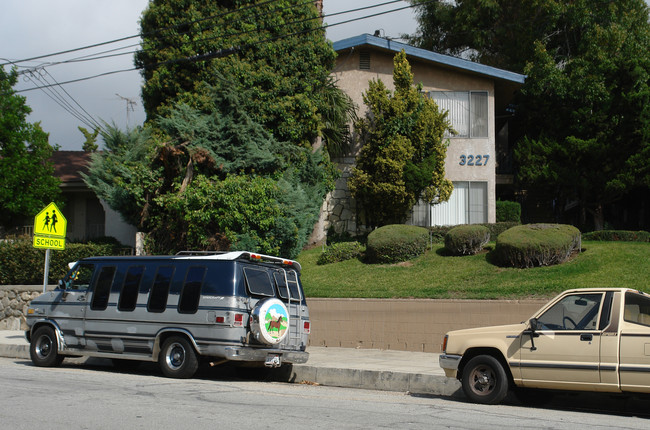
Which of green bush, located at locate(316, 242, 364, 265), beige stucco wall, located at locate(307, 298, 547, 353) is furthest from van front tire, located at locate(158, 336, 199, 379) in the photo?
green bush, located at locate(316, 242, 364, 265)


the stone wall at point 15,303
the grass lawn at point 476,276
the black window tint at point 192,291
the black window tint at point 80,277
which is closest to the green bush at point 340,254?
the grass lawn at point 476,276

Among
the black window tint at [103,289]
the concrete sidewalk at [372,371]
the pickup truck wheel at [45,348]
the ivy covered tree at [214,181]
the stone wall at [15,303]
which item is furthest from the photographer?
the stone wall at [15,303]

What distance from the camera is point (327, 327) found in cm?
1655

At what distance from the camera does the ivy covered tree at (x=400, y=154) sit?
22.0m

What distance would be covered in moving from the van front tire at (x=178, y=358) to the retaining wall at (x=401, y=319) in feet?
19.2

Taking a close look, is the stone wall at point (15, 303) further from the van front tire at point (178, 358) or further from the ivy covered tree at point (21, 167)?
the van front tire at point (178, 358)

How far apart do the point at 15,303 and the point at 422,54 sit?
1617 cm

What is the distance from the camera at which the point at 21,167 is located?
24.0 metres

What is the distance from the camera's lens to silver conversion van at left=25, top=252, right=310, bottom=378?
10.9m

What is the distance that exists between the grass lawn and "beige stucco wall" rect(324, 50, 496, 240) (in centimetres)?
457

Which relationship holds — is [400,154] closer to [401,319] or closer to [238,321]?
[401,319]

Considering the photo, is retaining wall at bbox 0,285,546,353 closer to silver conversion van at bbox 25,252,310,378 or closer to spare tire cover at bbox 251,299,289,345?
silver conversion van at bbox 25,252,310,378

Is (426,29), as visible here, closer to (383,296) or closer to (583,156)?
(583,156)

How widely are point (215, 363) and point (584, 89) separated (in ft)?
60.2
